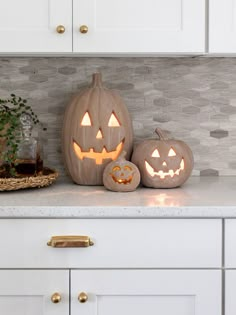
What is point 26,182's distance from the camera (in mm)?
2109

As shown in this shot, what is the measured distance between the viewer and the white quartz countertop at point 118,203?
6.05 ft

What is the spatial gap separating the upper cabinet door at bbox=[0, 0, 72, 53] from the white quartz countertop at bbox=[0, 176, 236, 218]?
1.73 ft

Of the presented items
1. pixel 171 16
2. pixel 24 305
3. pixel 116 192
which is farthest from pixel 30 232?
pixel 171 16

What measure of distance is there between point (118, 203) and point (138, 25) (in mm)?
654

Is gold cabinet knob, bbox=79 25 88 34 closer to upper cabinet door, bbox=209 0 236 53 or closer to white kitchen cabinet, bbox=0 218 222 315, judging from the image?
upper cabinet door, bbox=209 0 236 53

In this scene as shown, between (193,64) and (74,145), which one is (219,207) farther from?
(193,64)

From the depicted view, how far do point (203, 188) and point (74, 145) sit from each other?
51cm

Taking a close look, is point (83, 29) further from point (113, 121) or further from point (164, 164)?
point (164, 164)

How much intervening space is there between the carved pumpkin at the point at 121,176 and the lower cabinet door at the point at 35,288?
391mm

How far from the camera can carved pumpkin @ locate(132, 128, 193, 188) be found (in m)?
2.22

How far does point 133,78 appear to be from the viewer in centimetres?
253

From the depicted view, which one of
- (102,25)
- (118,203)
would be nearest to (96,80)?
(102,25)

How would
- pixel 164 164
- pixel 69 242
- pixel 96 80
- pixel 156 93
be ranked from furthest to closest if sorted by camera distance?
pixel 156 93, pixel 96 80, pixel 164 164, pixel 69 242

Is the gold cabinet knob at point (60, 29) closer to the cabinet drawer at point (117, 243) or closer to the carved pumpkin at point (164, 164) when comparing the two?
the carved pumpkin at point (164, 164)
